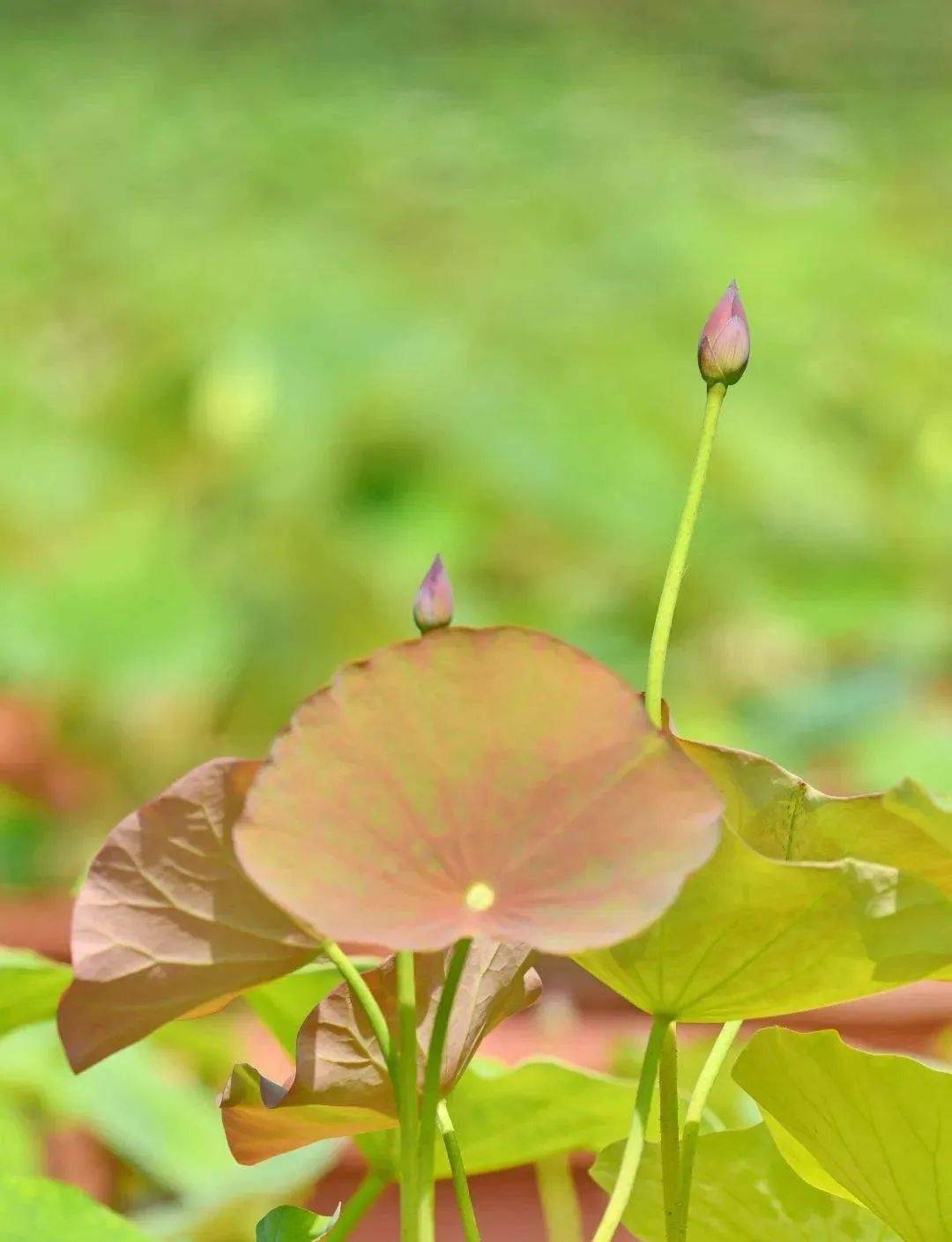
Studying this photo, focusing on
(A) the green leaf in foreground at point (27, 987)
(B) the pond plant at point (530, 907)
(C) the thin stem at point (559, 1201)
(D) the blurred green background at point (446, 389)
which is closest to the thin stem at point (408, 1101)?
(B) the pond plant at point (530, 907)

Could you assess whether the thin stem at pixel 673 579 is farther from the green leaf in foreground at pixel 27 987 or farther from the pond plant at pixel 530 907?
the green leaf in foreground at pixel 27 987

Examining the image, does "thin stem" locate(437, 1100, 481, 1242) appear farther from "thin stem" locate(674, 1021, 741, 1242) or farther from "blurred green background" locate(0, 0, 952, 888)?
"blurred green background" locate(0, 0, 952, 888)

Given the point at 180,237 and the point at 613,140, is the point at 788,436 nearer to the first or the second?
the point at 180,237

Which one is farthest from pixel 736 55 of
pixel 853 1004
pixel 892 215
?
pixel 853 1004

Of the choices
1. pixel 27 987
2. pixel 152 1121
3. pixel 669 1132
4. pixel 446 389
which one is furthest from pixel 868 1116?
pixel 446 389

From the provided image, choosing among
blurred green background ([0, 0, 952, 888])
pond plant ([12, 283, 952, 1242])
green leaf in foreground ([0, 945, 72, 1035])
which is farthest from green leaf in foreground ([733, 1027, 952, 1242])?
blurred green background ([0, 0, 952, 888])

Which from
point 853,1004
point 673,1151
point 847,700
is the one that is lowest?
point 847,700

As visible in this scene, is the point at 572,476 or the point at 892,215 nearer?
the point at 572,476
